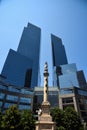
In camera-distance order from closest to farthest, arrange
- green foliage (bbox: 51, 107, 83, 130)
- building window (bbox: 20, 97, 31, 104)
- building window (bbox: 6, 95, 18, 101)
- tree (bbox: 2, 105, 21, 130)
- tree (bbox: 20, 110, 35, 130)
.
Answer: tree (bbox: 2, 105, 21, 130), tree (bbox: 20, 110, 35, 130), green foliage (bbox: 51, 107, 83, 130), building window (bbox: 6, 95, 18, 101), building window (bbox: 20, 97, 31, 104)

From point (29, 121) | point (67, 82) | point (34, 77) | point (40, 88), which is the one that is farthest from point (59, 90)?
point (34, 77)

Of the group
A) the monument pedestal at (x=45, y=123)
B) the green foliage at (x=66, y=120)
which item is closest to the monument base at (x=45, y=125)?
the monument pedestal at (x=45, y=123)

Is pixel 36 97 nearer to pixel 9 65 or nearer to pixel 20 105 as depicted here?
pixel 20 105

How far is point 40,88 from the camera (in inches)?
3971

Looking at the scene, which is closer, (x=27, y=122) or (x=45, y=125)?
(x=45, y=125)

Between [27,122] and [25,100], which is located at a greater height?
[25,100]

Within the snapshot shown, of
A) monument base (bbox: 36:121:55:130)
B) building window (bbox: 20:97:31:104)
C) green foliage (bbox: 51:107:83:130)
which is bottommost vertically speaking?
monument base (bbox: 36:121:55:130)

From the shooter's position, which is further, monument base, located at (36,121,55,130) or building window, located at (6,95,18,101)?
building window, located at (6,95,18,101)

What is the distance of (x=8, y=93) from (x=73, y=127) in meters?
48.7

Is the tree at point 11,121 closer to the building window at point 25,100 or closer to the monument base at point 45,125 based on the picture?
the monument base at point 45,125

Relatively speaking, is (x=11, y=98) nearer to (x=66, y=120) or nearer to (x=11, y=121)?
(x=66, y=120)

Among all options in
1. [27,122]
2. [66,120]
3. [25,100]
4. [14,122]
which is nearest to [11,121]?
[14,122]

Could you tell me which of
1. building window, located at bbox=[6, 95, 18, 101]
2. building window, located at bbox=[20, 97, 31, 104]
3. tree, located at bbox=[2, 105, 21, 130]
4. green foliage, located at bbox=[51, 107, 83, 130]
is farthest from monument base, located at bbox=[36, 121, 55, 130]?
building window, located at bbox=[20, 97, 31, 104]

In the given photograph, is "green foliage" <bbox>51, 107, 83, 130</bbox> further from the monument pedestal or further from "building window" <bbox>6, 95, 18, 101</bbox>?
"building window" <bbox>6, 95, 18, 101</bbox>
